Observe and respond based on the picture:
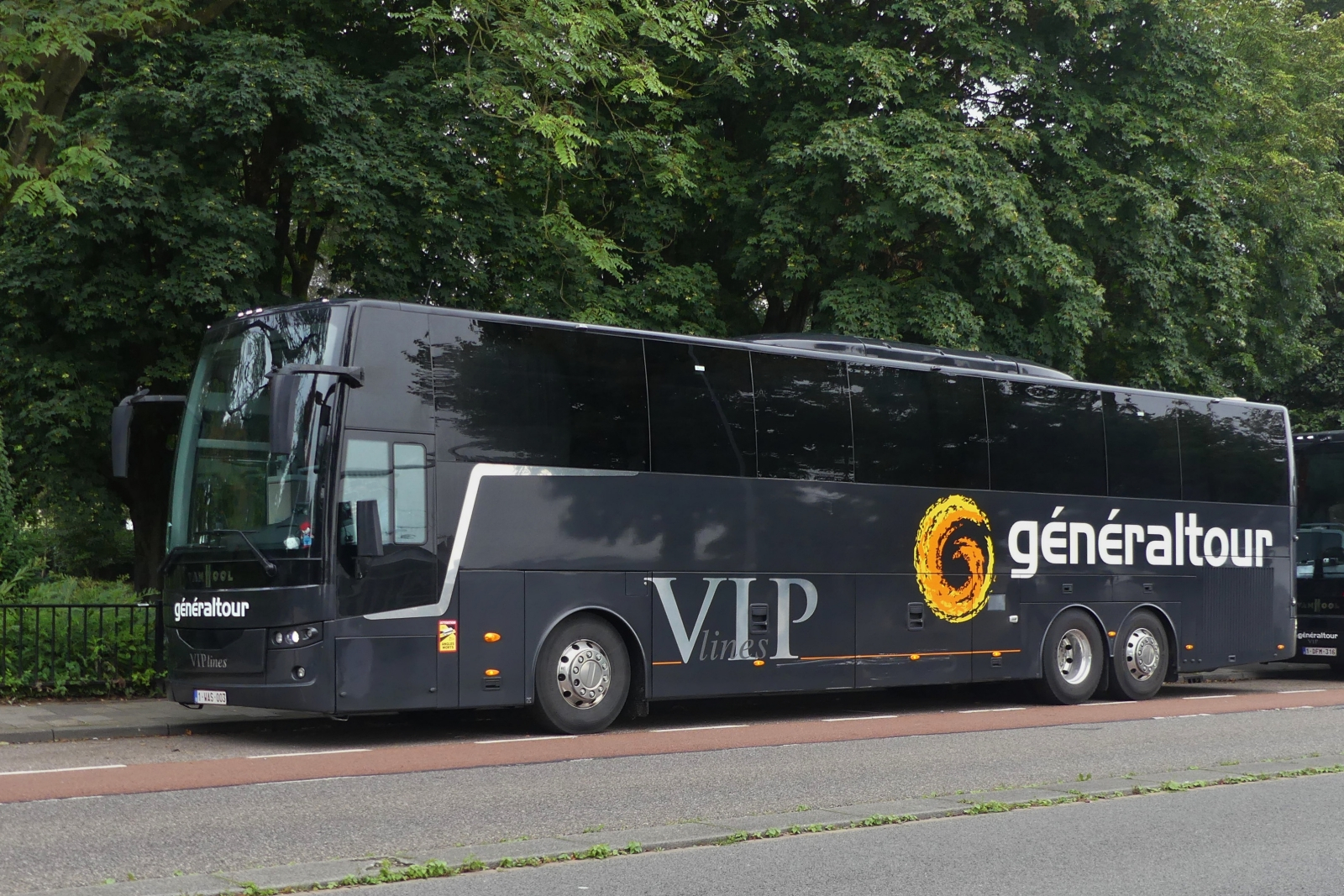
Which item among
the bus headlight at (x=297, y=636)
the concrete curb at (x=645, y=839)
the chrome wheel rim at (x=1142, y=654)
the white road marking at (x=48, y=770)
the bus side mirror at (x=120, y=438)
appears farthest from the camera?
the chrome wheel rim at (x=1142, y=654)

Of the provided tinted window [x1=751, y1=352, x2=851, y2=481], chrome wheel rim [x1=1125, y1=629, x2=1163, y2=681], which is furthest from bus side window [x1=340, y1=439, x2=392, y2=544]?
chrome wheel rim [x1=1125, y1=629, x2=1163, y2=681]

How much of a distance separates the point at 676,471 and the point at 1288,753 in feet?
19.0

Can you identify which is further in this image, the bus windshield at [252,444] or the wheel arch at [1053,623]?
the wheel arch at [1053,623]

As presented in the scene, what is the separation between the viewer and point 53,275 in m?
18.8

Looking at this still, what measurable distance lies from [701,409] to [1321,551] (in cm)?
1337

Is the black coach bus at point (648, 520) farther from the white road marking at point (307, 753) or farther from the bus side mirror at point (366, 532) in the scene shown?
the white road marking at point (307, 753)

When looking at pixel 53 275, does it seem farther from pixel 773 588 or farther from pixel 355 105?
pixel 773 588

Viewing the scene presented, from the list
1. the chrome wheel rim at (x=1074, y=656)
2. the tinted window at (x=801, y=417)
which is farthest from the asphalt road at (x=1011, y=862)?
the chrome wheel rim at (x=1074, y=656)

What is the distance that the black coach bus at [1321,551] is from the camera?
22734 millimetres

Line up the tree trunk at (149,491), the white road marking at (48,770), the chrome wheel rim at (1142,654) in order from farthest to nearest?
the tree trunk at (149,491) < the chrome wheel rim at (1142,654) < the white road marking at (48,770)

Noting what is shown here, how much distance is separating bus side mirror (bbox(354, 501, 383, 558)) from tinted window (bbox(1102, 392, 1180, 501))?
31.9 feet

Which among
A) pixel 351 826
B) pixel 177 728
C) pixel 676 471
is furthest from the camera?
pixel 676 471

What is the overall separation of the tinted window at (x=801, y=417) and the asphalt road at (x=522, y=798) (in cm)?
304

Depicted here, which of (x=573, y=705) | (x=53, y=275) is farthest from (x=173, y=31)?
(x=573, y=705)
